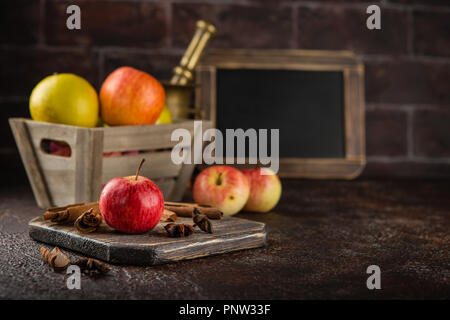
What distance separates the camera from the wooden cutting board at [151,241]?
836 mm

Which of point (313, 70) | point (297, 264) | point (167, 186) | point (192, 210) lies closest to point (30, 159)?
point (167, 186)

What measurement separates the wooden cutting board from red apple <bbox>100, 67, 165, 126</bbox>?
12.3 inches

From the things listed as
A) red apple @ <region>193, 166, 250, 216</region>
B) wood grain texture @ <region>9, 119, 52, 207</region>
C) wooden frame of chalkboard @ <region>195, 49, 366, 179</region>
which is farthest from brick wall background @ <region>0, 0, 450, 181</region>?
red apple @ <region>193, 166, 250, 216</region>

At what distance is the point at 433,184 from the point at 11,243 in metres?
1.30

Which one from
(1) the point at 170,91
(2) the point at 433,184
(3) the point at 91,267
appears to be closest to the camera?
(3) the point at 91,267

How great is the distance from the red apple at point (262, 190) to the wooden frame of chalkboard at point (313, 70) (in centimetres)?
53

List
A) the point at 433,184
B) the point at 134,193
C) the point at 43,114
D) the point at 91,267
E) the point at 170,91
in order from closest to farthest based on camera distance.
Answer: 1. the point at 91,267
2. the point at 134,193
3. the point at 43,114
4. the point at 170,91
5. the point at 433,184

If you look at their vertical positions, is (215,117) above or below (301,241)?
above

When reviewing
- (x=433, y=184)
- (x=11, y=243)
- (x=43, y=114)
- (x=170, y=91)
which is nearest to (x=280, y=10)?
(x=170, y=91)

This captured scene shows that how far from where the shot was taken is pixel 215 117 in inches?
70.2

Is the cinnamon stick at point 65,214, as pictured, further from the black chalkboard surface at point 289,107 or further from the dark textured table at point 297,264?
the black chalkboard surface at point 289,107

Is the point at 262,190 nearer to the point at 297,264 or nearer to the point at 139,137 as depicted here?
Result: the point at 139,137
